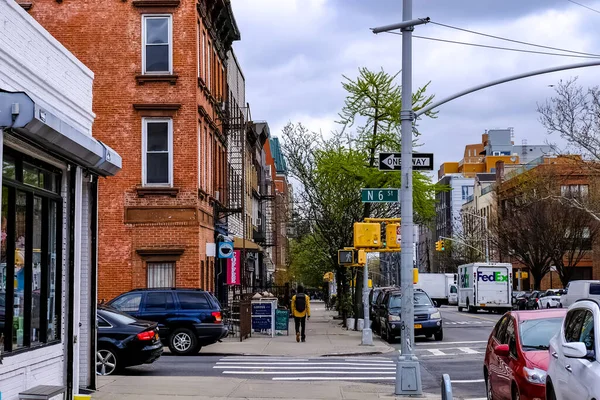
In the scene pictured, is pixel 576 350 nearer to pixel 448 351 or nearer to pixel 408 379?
pixel 408 379

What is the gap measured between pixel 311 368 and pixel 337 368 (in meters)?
0.62

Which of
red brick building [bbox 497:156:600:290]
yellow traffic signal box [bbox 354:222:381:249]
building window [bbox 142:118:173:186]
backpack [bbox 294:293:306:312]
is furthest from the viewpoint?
red brick building [bbox 497:156:600:290]

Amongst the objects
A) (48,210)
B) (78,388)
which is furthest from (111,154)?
(78,388)

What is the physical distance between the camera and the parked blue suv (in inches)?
955

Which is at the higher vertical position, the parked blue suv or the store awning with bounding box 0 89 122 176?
the store awning with bounding box 0 89 122 176

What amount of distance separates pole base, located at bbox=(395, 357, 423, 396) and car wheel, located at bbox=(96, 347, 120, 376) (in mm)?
6096

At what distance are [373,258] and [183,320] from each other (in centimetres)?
15346

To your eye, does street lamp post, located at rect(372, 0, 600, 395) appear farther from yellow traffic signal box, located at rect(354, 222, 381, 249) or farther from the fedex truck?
the fedex truck

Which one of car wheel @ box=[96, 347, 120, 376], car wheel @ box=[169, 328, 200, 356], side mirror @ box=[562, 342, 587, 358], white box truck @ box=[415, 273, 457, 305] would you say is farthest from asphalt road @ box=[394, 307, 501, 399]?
white box truck @ box=[415, 273, 457, 305]

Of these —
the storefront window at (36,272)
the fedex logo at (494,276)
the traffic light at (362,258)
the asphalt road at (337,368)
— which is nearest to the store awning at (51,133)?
the storefront window at (36,272)

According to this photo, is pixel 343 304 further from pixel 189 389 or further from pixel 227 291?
pixel 189 389

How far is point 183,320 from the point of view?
2423 cm

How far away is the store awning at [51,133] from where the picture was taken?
9.31m

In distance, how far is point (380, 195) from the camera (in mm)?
18078
